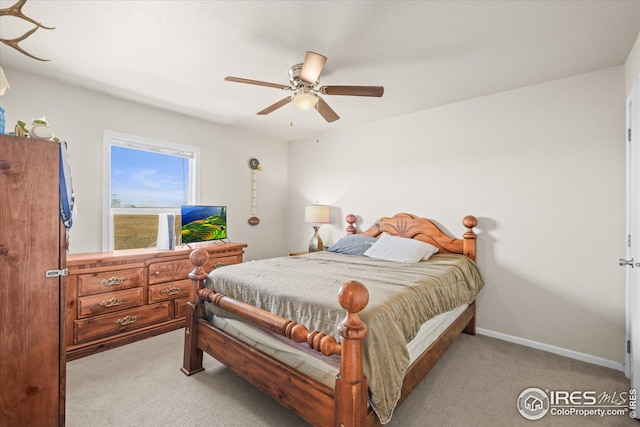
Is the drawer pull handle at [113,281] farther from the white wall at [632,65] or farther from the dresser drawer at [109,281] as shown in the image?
the white wall at [632,65]

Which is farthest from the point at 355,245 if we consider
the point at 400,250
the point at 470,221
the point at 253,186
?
the point at 253,186

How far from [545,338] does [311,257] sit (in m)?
2.36

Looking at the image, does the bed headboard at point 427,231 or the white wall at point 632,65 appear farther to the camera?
the bed headboard at point 427,231

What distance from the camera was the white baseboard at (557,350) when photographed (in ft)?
7.98

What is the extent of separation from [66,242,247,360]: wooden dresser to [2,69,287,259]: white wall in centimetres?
54

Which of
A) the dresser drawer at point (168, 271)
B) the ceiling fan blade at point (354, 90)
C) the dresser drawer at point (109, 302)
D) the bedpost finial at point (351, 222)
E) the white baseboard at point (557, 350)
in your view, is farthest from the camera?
the bedpost finial at point (351, 222)

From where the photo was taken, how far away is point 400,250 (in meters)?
3.11

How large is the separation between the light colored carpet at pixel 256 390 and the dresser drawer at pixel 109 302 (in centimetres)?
37

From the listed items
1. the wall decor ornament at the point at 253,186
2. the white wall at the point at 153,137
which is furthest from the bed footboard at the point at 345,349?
the wall decor ornament at the point at 253,186

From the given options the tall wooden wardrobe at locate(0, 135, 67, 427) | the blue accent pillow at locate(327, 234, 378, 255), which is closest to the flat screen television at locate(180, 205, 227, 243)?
the blue accent pillow at locate(327, 234, 378, 255)

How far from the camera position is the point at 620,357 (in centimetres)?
240

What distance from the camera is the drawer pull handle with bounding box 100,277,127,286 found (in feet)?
8.76

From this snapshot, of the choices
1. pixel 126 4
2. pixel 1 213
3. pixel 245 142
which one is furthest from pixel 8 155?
pixel 245 142

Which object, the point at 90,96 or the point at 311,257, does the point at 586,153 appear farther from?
the point at 90,96
